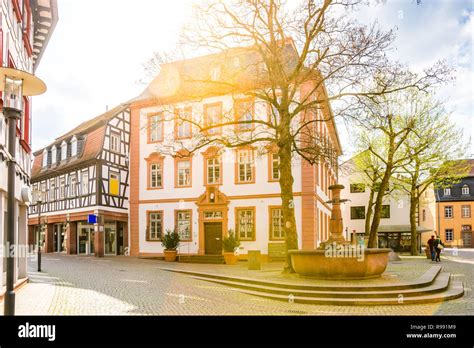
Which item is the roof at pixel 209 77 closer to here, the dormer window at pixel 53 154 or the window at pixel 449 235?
the dormer window at pixel 53 154

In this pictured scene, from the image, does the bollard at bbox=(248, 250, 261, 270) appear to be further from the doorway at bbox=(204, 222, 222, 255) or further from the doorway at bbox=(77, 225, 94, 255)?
the doorway at bbox=(77, 225, 94, 255)

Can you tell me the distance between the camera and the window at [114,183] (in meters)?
35.0

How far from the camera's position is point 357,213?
177 feet

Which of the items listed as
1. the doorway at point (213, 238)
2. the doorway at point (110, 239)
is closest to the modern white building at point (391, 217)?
the doorway at point (213, 238)

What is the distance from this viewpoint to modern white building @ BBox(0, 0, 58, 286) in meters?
12.0

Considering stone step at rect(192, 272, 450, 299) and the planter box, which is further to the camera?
the planter box

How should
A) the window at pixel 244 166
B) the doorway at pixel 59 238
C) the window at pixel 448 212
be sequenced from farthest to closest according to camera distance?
the window at pixel 448 212, the doorway at pixel 59 238, the window at pixel 244 166

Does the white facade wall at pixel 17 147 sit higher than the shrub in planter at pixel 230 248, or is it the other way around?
the white facade wall at pixel 17 147

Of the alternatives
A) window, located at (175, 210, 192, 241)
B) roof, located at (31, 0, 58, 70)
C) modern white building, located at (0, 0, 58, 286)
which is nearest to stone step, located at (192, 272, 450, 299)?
modern white building, located at (0, 0, 58, 286)

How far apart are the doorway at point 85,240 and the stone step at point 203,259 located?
11082 mm

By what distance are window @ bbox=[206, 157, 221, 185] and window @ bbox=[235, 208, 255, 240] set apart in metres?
2.37

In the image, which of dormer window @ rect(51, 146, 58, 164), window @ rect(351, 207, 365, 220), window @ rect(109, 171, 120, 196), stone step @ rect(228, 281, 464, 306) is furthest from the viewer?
window @ rect(351, 207, 365, 220)

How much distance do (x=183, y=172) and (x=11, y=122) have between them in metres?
24.4
